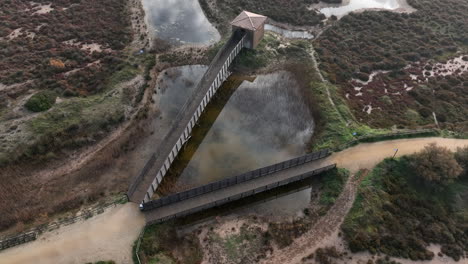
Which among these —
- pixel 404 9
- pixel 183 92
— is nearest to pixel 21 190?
pixel 183 92

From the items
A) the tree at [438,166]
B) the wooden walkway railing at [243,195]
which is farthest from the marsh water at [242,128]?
the tree at [438,166]

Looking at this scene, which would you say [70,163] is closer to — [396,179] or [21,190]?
[21,190]

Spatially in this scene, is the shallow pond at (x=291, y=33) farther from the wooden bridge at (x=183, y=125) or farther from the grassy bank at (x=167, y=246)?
the grassy bank at (x=167, y=246)

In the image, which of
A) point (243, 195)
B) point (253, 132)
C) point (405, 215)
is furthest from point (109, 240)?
point (405, 215)

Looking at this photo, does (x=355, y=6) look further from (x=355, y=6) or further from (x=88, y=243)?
(x=88, y=243)

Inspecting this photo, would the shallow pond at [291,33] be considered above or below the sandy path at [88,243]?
above

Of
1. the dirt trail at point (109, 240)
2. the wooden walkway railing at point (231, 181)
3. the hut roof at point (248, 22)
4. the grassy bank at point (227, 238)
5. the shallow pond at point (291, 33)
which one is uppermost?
the hut roof at point (248, 22)

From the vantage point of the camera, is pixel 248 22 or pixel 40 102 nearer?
pixel 40 102
